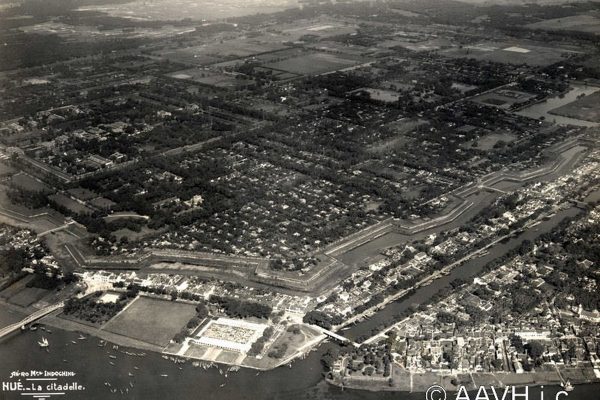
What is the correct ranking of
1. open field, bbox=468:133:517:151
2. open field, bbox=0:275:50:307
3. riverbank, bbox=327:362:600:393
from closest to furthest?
riverbank, bbox=327:362:600:393 < open field, bbox=0:275:50:307 < open field, bbox=468:133:517:151

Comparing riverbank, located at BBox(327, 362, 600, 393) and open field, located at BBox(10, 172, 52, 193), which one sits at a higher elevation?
open field, located at BBox(10, 172, 52, 193)

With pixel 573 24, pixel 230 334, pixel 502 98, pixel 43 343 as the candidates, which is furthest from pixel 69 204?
pixel 573 24

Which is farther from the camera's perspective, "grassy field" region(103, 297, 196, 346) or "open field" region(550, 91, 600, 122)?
"open field" region(550, 91, 600, 122)

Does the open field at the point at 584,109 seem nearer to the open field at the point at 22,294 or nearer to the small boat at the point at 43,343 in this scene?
the open field at the point at 22,294

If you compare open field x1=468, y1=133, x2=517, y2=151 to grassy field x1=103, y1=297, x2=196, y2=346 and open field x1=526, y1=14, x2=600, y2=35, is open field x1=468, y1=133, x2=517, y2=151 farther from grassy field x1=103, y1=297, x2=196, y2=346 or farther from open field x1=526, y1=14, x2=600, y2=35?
open field x1=526, y1=14, x2=600, y2=35

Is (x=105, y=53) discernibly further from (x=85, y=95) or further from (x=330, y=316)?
(x=330, y=316)

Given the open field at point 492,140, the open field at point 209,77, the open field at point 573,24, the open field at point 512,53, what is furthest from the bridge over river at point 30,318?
the open field at point 573,24

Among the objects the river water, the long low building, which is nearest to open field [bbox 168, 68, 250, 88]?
the long low building
